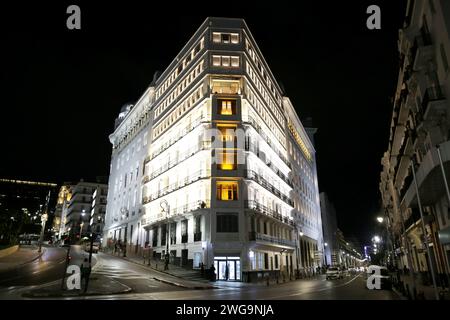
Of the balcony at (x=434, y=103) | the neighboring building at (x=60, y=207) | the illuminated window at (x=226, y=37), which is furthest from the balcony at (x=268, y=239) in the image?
the neighboring building at (x=60, y=207)

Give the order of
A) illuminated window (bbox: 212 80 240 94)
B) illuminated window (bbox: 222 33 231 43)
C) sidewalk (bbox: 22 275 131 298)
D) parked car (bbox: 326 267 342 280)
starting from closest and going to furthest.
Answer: sidewalk (bbox: 22 275 131 298)
parked car (bbox: 326 267 342 280)
illuminated window (bbox: 212 80 240 94)
illuminated window (bbox: 222 33 231 43)

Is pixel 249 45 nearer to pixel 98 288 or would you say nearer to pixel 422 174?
pixel 422 174

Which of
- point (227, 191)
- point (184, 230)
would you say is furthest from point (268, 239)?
point (184, 230)

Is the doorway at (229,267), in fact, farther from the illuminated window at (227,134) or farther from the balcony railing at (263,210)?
the illuminated window at (227,134)

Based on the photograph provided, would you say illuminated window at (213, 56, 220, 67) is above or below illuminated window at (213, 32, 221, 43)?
below

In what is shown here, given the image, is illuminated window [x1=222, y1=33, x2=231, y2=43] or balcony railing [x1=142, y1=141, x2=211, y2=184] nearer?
balcony railing [x1=142, y1=141, x2=211, y2=184]

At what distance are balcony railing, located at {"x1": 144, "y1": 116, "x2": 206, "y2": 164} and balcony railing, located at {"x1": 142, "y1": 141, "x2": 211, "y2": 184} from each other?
2359mm

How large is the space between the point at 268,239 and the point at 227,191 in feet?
30.8

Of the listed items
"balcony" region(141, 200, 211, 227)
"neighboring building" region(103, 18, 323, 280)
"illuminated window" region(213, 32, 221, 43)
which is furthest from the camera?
"illuminated window" region(213, 32, 221, 43)

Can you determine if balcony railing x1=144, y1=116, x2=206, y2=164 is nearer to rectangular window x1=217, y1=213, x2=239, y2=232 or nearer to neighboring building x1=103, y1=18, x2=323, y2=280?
neighboring building x1=103, y1=18, x2=323, y2=280

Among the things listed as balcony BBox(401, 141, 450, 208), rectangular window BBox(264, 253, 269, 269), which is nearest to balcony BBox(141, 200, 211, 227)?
rectangular window BBox(264, 253, 269, 269)

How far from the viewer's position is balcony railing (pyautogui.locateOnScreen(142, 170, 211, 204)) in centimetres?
3928

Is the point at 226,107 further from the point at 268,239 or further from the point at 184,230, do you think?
the point at 268,239
